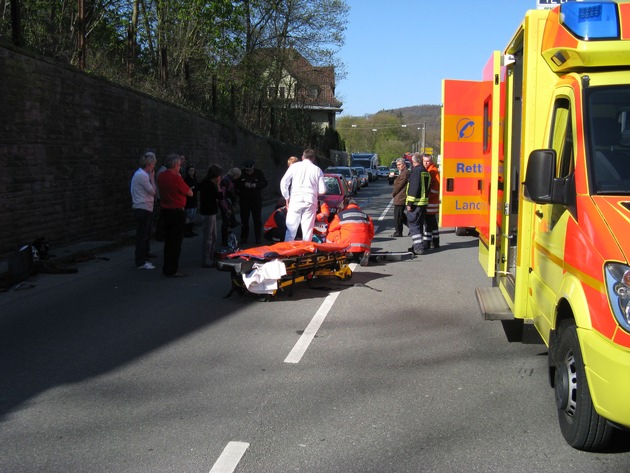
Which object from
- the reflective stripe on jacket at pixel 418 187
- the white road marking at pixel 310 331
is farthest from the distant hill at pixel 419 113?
the white road marking at pixel 310 331

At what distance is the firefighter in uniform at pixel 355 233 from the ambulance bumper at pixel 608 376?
7.65 metres

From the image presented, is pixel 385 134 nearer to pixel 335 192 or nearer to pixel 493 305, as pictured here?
pixel 335 192

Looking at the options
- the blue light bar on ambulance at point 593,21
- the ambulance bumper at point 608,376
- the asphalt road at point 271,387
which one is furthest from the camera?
the blue light bar on ambulance at point 593,21

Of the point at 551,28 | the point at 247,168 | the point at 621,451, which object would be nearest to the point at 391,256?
the point at 247,168

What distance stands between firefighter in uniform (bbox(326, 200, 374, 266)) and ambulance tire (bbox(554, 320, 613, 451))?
702cm

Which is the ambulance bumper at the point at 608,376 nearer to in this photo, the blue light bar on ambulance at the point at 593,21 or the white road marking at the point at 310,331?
the blue light bar on ambulance at the point at 593,21

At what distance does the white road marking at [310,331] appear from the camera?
6246 mm

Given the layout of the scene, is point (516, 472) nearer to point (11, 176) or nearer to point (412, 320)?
point (412, 320)

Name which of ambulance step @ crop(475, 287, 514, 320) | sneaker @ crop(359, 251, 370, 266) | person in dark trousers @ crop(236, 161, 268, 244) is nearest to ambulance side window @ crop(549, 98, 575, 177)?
ambulance step @ crop(475, 287, 514, 320)

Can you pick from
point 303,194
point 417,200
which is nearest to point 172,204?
point 303,194

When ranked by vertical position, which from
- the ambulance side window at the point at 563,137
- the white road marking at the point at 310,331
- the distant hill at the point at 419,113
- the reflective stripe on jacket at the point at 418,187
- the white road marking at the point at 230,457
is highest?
the distant hill at the point at 419,113

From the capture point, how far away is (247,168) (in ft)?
46.3

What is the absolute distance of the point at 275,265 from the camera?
8383mm

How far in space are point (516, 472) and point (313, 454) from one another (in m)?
1.18
